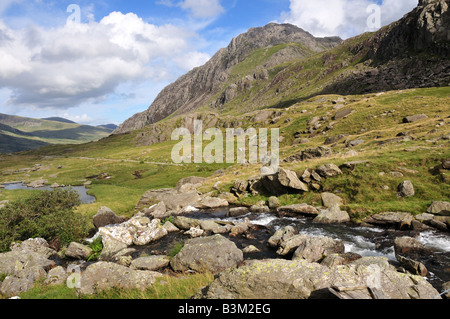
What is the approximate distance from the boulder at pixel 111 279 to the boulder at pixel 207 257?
150 inches

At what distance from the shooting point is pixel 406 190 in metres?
28.1

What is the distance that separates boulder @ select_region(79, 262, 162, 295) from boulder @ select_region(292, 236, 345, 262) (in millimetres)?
11402

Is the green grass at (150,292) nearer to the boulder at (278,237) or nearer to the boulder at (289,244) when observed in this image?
the boulder at (289,244)

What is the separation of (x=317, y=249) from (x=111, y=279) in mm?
15238

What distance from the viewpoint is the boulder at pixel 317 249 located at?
59.1 ft

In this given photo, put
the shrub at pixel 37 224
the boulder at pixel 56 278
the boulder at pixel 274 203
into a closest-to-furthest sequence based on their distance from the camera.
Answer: the boulder at pixel 56 278 → the shrub at pixel 37 224 → the boulder at pixel 274 203

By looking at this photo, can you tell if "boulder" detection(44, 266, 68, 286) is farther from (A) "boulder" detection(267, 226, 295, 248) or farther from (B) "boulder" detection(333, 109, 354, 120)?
(B) "boulder" detection(333, 109, 354, 120)

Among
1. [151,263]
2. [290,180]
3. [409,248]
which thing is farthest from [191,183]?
[409,248]

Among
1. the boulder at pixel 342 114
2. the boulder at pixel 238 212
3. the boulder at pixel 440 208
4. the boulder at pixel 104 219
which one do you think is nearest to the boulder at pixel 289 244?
the boulder at pixel 238 212

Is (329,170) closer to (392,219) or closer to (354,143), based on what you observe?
(392,219)

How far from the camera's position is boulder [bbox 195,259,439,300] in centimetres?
875

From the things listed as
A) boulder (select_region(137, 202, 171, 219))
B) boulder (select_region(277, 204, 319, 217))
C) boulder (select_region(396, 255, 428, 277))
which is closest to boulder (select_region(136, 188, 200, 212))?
boulder (select_region(137, 202, 171, 219))
